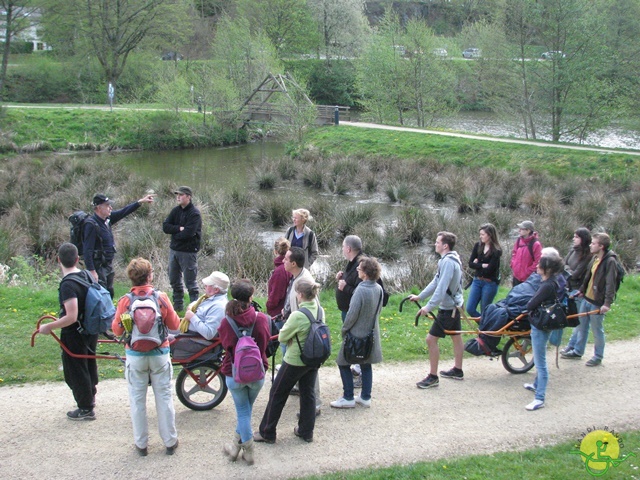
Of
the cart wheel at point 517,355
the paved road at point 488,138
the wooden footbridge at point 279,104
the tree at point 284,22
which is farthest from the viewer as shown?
the tree at point 284,22

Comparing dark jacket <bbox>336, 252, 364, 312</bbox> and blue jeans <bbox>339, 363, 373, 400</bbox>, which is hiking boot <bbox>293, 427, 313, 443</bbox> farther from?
dark jacket <bbox>336, 252, 364, 312</bbox>

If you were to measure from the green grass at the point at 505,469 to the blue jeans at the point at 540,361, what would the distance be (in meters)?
0.92

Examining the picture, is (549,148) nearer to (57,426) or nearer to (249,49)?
(249,49)

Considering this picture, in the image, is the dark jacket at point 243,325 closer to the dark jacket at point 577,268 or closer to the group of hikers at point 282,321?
the group of hikers at point 282,321

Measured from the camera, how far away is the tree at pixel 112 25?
40.5 meters

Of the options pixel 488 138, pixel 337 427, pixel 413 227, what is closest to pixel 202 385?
pixel 337 427

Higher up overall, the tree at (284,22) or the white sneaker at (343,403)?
the tree at (284,22)

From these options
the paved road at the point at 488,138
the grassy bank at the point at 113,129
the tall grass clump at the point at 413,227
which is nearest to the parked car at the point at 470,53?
the paved road at the point at 488,138

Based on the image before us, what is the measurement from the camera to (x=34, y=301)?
27.8 feet

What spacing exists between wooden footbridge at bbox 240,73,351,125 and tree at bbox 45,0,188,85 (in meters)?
9.89

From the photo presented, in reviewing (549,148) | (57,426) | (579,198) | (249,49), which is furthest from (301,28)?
(57,426)

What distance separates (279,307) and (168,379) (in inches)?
63.6

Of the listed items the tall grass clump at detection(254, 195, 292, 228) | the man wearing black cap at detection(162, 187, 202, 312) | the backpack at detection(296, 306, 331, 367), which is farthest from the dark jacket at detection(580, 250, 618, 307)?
the tall grass clump at detection(254, 195, 292, 228)

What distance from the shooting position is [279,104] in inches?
1357
